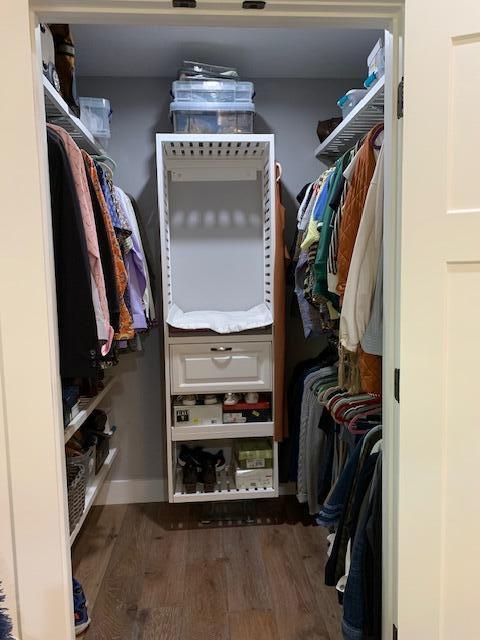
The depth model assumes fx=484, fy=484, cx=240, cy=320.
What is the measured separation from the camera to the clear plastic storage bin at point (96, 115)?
7.30ft

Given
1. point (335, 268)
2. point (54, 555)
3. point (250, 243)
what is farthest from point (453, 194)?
point (250, 243)

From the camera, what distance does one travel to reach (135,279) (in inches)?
83.8

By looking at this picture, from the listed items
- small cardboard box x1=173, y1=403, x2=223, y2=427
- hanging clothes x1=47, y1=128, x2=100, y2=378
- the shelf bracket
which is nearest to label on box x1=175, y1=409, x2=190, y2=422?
small cardboard box x1=173, y1=403, x2=223, y2=427

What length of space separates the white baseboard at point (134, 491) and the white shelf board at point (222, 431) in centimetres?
54

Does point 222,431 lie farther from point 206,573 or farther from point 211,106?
point 211,106

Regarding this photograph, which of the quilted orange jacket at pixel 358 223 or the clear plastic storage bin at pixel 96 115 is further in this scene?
the clear plastic storage bin at pixel 96 115

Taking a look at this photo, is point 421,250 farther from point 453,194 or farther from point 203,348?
point 203,348

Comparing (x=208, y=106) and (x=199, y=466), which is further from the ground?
(x=208, y=106)

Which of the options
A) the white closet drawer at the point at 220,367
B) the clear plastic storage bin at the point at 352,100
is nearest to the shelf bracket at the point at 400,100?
the clear plastic storage bin at the point at 352,100

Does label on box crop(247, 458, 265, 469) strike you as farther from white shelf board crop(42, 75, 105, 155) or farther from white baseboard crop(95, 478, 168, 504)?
white shelf board crop(42, 75, 105, 155)

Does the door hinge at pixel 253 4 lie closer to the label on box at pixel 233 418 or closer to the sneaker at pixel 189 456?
the label on box at pixel 233 418

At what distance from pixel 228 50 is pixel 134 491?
2.37m

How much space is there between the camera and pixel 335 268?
5.34 ft

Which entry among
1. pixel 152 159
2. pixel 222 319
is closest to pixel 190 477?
pixel 222 319
